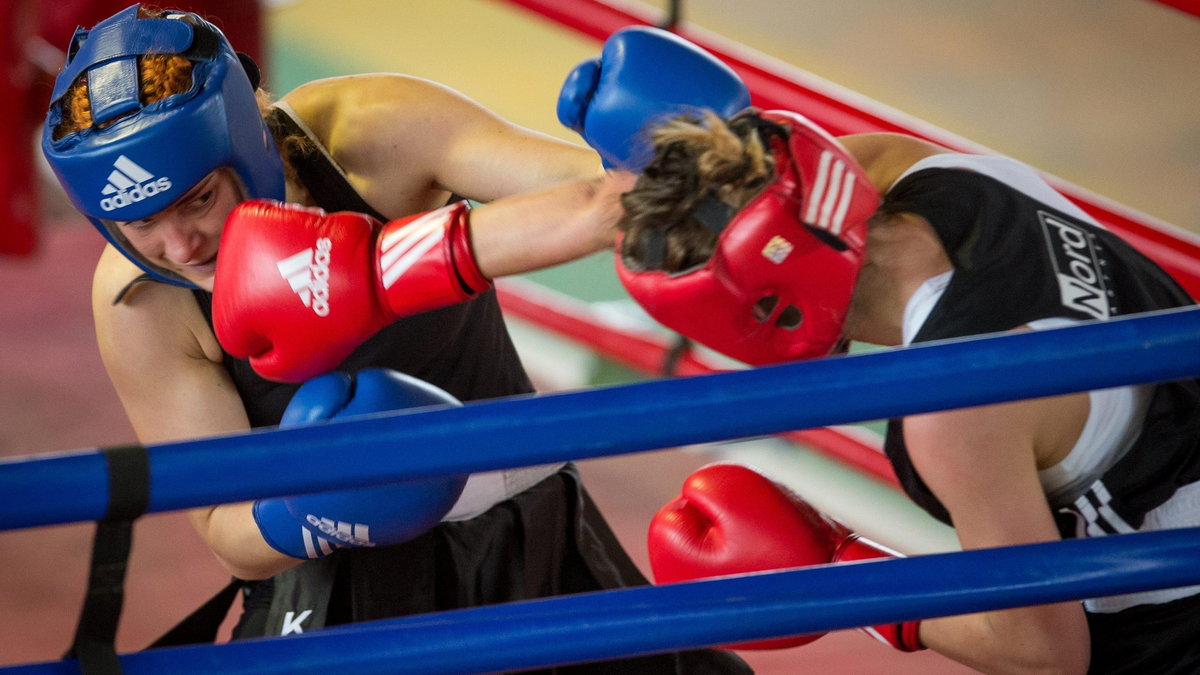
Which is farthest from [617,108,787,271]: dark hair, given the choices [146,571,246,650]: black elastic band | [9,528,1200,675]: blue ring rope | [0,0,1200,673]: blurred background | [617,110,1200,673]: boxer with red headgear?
[0,0,1200,673]: blurred background

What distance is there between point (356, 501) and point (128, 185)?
40 cm

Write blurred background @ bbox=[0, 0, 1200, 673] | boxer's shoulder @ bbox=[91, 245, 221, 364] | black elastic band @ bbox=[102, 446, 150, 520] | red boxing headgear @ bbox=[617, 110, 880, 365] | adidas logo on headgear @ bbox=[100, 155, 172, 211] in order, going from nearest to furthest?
black elastic band @ bbox=[102, 446, 150, 520] < red boxing headgear @ bbox=[617, 110, 880, 365] < adidas logo on headgear @ bbox=[100, 155, 172, 211] < boxer's shoulder @ bbox=[91, 245, 221, 364] < blurred background @ bbox=[0, 0, 1200, 673]

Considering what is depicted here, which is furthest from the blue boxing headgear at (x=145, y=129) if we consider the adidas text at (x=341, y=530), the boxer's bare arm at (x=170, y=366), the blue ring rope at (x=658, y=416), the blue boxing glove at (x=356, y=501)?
the blue ring rope at (x=658, y=416)

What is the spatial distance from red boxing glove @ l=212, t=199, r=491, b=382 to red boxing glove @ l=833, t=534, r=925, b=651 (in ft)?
1.56

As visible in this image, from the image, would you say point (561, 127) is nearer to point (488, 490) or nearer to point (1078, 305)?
point (488, 490)

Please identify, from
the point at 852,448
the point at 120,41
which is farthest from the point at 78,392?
the point at 120,41

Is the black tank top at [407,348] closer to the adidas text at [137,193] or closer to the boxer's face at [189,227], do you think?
the boxer's face at [189,227]

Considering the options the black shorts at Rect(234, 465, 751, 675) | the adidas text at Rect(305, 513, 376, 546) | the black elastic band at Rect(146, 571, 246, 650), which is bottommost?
the black elastic band at Rect(146, 571, 246, 650)

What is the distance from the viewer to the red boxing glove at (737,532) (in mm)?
1483

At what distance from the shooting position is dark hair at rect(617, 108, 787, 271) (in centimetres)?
120

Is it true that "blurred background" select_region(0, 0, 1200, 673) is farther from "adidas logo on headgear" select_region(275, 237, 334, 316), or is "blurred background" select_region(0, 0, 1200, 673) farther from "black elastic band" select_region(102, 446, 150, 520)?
"black elastic band" select_region(102, 446, 150, 520)

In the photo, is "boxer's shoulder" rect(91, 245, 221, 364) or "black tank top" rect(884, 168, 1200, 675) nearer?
"black tank top" rect(884, 168, 1200, 675)

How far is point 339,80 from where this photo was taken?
5.82 feet

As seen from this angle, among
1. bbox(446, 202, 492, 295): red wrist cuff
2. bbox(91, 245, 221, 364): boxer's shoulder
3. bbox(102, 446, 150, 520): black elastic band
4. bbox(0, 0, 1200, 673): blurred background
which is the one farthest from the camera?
bbox(0, 0, 1200, 673): blurred background
